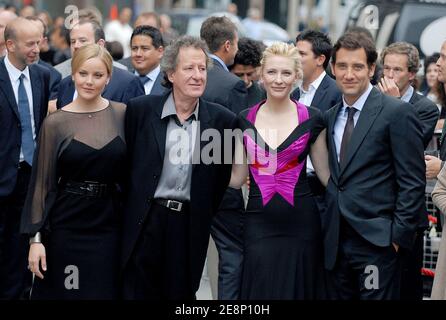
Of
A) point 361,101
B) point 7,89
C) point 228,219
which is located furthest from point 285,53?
point 7,89

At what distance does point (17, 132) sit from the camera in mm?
9062

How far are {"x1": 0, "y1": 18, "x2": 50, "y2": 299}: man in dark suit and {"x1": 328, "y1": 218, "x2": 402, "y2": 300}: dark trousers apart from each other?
282 cm

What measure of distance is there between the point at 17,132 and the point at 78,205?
69.7 inches

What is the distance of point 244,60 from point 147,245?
334 centimetres

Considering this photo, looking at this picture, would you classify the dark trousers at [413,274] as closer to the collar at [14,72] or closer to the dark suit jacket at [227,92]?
the dark suit jacket at [227,92]

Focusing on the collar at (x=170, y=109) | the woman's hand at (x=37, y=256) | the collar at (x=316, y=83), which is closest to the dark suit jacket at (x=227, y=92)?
the collar at (x=316, y=83)

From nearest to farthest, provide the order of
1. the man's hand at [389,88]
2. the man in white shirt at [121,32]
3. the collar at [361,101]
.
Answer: the collar at [361,101] → the man's hand at [389,88] → the man in white shirt at [121,32]

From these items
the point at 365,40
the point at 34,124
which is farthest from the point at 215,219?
the point at 365,40

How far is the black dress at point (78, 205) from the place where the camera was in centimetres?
745

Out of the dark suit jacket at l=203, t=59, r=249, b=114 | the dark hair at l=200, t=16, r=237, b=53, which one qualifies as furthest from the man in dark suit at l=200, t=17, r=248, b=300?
the dark hair at l=200, t=16, r=237, b=53

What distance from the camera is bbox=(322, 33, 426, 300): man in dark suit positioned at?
730cm

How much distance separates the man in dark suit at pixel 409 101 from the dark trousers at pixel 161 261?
4.57ft

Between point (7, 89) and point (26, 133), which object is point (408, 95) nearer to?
point (26, 133)

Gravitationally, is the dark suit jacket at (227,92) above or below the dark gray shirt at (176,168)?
above
